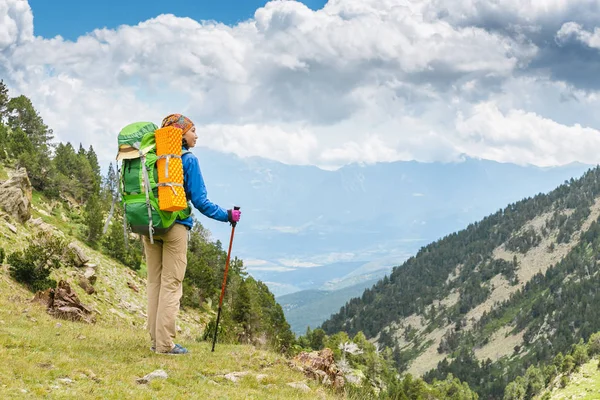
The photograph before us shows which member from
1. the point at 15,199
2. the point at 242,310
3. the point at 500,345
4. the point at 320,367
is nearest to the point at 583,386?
the point at 242,310

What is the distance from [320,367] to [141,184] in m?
7.23

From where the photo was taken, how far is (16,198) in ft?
91.6

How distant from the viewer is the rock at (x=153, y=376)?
29.1 feet

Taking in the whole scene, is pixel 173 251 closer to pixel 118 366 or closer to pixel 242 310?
pixel 118 366

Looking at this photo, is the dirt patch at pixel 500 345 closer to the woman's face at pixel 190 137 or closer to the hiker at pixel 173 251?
the hiker at pixel 173 251

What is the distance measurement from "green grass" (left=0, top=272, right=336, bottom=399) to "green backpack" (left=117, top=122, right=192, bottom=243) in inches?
105

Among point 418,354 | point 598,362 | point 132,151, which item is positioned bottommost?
point 418,354

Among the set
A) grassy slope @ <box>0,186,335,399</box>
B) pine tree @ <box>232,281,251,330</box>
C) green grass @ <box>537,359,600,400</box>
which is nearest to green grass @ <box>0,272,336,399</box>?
grassy slope @ <box>0,186,335,399</box>

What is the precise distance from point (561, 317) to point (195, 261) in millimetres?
154067

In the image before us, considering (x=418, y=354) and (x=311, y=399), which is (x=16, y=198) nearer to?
(x=311, y=399)

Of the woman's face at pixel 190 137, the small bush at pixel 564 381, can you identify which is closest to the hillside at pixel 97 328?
the woman's face at pixel 190 137

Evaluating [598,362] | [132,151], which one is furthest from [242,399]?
[598,362]

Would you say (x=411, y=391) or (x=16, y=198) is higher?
(x=16, y=198)

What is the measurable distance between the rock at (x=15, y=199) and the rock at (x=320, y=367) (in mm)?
21247
